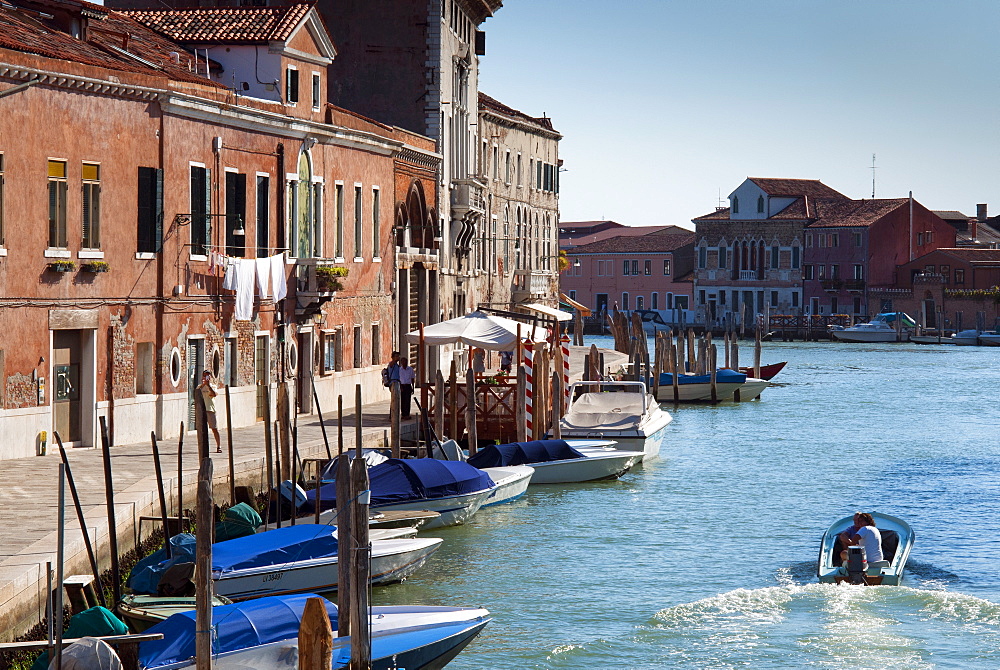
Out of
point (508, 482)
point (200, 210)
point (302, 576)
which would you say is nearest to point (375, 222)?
point (200, 210)

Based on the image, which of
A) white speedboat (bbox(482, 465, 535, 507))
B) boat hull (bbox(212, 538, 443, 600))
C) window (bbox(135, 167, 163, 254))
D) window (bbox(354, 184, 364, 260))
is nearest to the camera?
boat hull (bbox(212, 538, 443, 600))

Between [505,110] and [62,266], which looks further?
[505,110]

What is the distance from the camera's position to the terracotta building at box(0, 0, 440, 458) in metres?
17.3

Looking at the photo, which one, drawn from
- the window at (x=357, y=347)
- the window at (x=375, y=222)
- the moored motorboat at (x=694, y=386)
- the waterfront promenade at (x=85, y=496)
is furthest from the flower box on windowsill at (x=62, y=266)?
the moored motorboat at (x=694, y=386)

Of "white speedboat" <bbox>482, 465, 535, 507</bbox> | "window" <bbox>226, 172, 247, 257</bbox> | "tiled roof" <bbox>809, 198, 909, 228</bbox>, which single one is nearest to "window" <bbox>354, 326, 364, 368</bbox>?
"window" <bbox>226, 172, 247, 257</bbox>

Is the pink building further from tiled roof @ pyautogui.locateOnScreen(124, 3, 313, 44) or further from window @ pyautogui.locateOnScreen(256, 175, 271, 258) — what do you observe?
window @ pyautogui.locateOnScreen(256, 175, 271, 258)

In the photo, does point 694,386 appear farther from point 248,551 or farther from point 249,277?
point 248,551

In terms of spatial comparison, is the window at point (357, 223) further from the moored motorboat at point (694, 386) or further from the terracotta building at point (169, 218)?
the moored motorboat at point (694, 386)

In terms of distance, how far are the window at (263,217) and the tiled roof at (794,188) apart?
5584 centimetres

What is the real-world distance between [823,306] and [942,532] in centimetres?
5796

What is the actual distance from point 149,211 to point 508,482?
6074mm

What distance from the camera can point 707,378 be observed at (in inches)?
1486

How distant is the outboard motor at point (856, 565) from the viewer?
593 inches

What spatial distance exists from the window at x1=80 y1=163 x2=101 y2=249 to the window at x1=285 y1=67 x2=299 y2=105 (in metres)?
5.66
